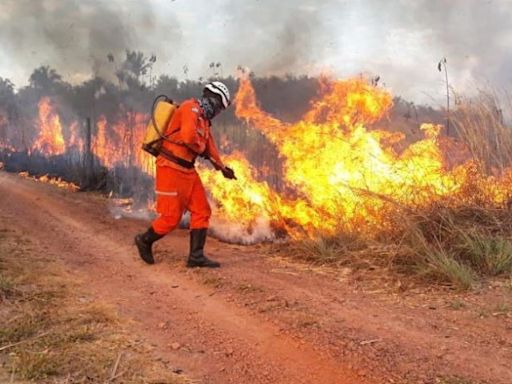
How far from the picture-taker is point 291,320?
4.51 metres

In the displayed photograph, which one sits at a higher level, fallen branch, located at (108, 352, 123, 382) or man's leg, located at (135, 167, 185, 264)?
man's leg, located at (135, 167, 185, 264)

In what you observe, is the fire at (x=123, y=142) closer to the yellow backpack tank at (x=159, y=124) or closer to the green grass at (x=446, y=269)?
the yellow backpack tank at (x=159, y=124)

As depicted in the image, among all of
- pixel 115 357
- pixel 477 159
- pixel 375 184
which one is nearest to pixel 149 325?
pixel 115 357

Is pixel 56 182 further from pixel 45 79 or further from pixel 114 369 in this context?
pixel 114 369

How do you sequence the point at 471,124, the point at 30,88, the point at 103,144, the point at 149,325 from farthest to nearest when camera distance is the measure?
the point at 30,88, the point at 103,144, the point at 471,124, the point at 149,325

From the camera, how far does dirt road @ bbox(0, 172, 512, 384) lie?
3.62 metres

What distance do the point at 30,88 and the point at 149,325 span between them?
794 inches

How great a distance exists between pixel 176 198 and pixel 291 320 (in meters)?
2.38

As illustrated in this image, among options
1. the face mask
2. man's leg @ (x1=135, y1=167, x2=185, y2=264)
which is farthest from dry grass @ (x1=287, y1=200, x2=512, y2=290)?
the face mask

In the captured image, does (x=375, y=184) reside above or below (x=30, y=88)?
below

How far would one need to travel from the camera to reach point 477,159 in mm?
6387

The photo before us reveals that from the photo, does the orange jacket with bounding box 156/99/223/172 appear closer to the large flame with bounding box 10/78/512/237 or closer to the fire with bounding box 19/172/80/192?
the large flame with bounding box 10/78/512/237

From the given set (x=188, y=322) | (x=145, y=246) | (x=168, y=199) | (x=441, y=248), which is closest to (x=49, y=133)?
(x=145, y=246)

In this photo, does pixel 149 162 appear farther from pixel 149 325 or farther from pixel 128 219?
pixel 149 325
